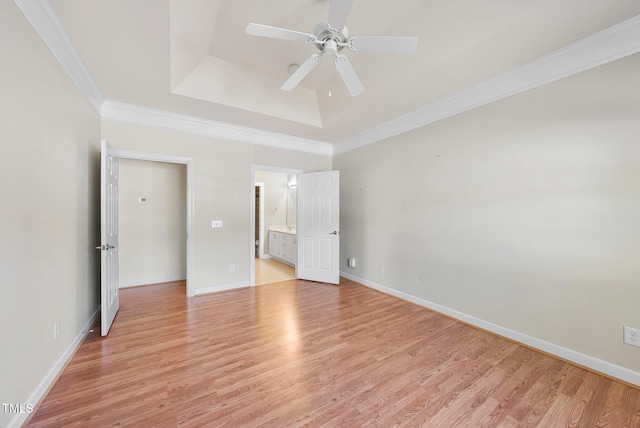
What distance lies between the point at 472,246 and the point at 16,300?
A: 12.4 ft

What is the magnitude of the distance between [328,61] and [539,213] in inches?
108

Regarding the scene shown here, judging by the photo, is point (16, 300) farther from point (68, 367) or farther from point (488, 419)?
point (488, 419)

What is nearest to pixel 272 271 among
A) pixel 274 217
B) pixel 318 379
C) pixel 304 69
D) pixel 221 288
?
pixel 221 288

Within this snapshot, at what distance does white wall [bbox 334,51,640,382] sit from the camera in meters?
1.90

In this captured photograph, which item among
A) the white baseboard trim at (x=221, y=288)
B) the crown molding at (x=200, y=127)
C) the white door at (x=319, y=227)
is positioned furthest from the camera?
the white door at (x=319, y=227)

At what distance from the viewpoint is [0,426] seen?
1.26m

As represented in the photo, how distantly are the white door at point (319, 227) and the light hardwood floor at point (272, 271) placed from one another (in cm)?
42

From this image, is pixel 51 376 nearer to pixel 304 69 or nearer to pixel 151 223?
pixel 151 223

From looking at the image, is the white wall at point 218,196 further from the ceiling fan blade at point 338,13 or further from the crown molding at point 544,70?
the ceiling fan blade at point 338,13

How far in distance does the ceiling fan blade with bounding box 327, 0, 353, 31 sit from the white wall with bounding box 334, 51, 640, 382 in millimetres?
1975

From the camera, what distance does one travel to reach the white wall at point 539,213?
190 cm

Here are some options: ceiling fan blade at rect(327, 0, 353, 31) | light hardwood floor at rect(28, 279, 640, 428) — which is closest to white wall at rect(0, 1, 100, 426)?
light hardwood floor at rect(28, 279, 640, 428)

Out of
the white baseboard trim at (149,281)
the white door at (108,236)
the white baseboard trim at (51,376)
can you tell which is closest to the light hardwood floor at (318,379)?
the white baseboard trim at (51,376)

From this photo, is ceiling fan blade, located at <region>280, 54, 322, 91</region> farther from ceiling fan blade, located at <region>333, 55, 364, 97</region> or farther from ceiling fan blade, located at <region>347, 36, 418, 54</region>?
ceiling fan blade, located at <region>347, 36, 418, 54</region>
